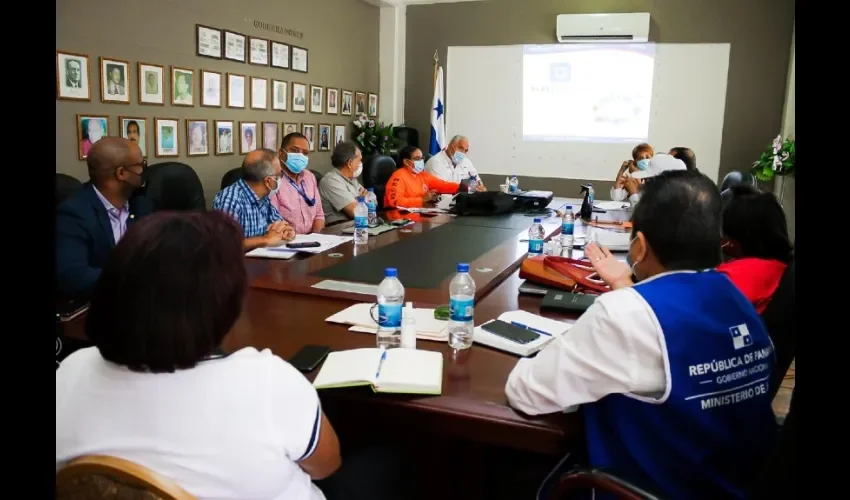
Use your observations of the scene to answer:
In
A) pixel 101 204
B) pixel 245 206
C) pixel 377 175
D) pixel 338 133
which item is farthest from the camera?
pixel 338 133

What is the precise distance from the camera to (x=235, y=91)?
4.95 m

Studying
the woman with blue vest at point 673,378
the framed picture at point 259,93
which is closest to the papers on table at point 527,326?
the woman with blue vest at point 673,378

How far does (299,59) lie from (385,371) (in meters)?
4.80

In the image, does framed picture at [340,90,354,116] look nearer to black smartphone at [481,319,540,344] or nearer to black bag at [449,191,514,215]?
black bag at [449,191,514,215]

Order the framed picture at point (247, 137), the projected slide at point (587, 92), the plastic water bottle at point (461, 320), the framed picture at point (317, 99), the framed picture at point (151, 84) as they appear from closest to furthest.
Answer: the plastic water bottle at point (461, 320), the framed picture at point (151, 84), the framed picture at point (247, 137), the framed picture at point (317, 99), the projected slide at point (587, 92)

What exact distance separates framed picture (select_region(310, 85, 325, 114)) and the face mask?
93.2 inches

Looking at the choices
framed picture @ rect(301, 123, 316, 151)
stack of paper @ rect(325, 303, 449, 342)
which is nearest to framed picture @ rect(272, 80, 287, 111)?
framed picture @ rect(301, 123, 316, 151)

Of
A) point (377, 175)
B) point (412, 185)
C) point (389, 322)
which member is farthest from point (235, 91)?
point (389, 322)

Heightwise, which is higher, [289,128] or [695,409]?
[289,128]

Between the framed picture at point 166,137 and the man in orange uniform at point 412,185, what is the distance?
5.08 ft

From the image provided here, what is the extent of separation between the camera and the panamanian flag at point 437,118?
7.00m

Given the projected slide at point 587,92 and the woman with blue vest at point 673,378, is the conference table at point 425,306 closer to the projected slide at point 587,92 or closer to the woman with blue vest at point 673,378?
the woman with blue vest at point 673,378

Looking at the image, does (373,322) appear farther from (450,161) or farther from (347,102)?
(347,102)
